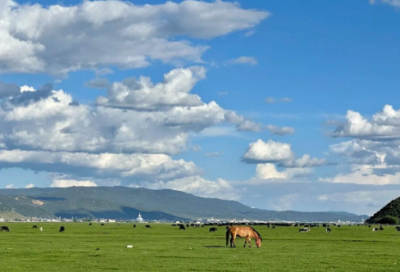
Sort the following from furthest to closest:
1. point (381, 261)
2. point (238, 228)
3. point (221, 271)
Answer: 1. point (238, 228)
2. point (381, 261)
3. point (221, 271)

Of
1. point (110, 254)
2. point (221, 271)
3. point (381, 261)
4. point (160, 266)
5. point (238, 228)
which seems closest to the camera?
point (221, 271)

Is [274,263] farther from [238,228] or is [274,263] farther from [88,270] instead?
[238,228]

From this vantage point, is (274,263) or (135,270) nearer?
(135,270)

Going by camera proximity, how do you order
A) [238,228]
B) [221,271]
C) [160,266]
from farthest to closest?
[238,228] → [160,266] → [221,271]

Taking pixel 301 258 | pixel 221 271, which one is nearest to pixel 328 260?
pixel 301 258

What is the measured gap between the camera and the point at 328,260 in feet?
137

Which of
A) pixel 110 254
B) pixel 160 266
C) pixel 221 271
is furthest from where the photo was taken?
pixel 110 254

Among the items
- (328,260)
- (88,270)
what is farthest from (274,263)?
(88,270)

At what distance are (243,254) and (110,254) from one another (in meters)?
9.27

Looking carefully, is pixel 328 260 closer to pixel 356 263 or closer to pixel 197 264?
pixel 356 263

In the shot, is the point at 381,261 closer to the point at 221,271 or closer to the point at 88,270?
the point at 221,271

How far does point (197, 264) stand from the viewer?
126ft

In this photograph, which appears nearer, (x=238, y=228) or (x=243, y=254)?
(x=243, y=254)

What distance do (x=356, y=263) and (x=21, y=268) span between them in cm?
1937
